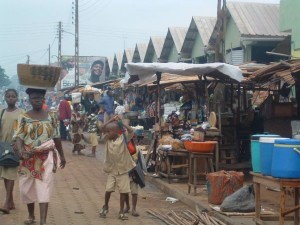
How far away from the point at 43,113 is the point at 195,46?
889 inches

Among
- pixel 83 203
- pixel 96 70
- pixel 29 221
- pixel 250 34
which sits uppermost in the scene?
pixel 96 70

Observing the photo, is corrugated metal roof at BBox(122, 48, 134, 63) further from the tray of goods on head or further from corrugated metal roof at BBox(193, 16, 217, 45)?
the tray of goods on head

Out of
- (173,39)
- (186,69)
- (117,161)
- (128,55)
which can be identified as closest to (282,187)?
(117,161)

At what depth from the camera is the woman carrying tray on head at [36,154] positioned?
22.5 feet

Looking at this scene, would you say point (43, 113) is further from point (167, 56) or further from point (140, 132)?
point (167, 56)

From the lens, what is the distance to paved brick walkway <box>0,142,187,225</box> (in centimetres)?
786

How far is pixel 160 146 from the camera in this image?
11.4m

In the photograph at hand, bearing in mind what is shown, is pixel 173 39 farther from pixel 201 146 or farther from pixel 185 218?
pixel 185 218

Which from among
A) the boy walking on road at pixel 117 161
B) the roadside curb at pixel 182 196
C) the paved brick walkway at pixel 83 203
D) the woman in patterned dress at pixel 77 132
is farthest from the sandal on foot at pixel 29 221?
the woman in patterned dress at pixel 77 132

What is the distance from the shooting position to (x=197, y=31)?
28359 mm

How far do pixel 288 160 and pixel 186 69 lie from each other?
17.4 feet

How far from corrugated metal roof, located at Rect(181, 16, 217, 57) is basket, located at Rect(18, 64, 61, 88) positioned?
65.6 ft

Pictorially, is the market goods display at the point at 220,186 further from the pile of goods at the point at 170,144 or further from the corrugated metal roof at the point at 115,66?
the corrugated metal roof at the point at 115,66

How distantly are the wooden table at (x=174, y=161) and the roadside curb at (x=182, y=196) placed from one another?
225 millimetres
